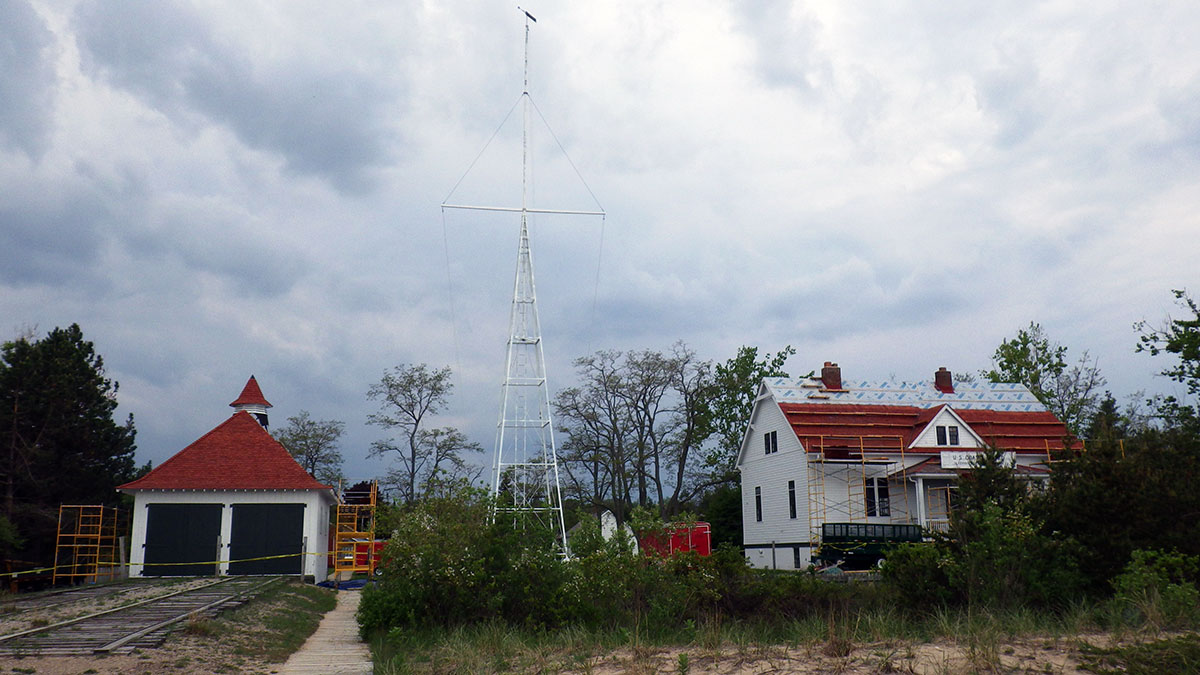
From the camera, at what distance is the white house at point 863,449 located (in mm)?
34625

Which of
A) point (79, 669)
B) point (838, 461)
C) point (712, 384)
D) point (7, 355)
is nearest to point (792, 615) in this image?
point (79, 669)

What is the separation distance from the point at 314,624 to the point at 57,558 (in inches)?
676

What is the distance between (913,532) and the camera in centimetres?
3058

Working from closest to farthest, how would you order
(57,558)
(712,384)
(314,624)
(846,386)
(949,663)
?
(949,663)
(314,624)
(57,558)
(846,386)
(712,384)

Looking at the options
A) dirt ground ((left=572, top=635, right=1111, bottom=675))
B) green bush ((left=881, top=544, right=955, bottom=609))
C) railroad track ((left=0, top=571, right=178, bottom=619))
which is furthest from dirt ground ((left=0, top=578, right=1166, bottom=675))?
railroad track ((left=0, top=571, right=178, bottom=619))

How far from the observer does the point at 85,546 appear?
2970 cm

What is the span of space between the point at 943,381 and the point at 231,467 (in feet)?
102

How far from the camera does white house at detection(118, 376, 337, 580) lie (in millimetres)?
29547

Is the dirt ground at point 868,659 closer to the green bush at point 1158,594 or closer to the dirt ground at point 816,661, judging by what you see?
the dirt ground at point 816,661

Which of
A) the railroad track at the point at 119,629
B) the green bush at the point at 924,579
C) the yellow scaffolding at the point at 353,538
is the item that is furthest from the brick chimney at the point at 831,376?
the railroad track at the point at 119,629

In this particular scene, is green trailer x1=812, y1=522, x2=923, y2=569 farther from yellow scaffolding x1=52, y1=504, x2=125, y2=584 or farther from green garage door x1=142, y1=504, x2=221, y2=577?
yellow scaffolding x1=52, y1=504, x2=125, y2=584

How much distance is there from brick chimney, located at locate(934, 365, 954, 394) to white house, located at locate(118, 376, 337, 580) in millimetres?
27878

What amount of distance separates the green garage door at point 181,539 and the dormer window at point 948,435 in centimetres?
2755

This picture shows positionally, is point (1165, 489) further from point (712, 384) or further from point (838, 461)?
point (712, 384)
